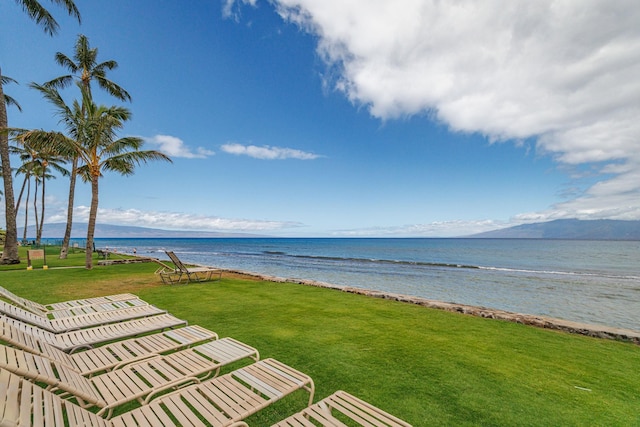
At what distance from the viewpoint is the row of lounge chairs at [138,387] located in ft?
6.43

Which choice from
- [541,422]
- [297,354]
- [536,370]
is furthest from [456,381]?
[297,354]

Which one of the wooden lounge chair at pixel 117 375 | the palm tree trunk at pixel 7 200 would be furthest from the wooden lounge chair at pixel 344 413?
the palm tree trunk at pixel 7 200

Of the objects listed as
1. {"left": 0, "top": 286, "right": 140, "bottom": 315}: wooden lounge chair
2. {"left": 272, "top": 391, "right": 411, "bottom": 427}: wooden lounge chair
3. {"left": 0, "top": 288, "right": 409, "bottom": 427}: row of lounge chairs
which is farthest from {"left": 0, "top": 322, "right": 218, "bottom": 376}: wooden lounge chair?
{"left": 272, "top": 391, "right": 411, "bottom": 427}: wooden lounge chair

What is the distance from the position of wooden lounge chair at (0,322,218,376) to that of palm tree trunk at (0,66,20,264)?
15497mm

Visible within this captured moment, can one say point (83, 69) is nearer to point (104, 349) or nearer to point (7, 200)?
point (7, 200)

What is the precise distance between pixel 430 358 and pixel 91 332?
16.8 ft

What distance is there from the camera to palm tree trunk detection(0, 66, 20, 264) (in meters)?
14.0

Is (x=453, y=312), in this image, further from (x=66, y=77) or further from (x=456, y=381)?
(x=66, y=77)

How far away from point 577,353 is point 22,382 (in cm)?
738

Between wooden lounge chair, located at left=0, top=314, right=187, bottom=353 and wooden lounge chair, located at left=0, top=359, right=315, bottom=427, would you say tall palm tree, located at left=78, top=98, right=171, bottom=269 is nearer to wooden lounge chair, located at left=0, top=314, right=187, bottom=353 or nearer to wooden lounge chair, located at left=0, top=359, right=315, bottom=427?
wooden lounge chair, located at left=0, top=314, right=187, bottom=353

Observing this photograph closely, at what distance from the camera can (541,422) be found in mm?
3195

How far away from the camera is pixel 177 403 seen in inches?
97.7

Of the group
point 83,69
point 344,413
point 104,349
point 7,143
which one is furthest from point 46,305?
point 83,69

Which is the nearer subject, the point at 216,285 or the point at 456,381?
the point at 456,381
